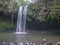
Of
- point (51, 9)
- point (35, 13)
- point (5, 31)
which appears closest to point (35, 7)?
point (35, 13)

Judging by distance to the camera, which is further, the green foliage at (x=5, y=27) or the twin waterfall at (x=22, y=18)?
the twin waterfall at (x=22, y=18)

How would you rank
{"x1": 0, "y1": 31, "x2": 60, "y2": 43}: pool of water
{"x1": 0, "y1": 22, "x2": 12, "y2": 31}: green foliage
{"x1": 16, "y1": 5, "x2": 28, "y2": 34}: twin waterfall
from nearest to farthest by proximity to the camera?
{"x1": 0, "y1": 31, "x2": 60, "y2": 43}: pool of water
{"x1": 0, "y1": 22, "x2": 12, "y2": 31}: green foliage
{"x1": 16, "y1": 5, "x2": 28, "y2": 34}: twin waterfall

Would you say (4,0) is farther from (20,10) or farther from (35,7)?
(35,7)

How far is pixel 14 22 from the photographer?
2270 centimetres

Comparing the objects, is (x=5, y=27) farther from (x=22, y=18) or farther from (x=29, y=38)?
(x=29, y=38)

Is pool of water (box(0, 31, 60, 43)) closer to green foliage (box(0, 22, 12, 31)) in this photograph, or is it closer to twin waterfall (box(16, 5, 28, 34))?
green foliage (box(0, 22, 12, 31))

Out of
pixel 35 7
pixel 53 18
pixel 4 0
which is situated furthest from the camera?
pixel 4 0

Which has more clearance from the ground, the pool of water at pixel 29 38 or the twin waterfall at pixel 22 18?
the twin waterfall at pixel 22 18

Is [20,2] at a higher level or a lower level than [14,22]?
higher

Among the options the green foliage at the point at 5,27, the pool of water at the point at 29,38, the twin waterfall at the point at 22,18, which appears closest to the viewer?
the pool of water at the point at 29,38

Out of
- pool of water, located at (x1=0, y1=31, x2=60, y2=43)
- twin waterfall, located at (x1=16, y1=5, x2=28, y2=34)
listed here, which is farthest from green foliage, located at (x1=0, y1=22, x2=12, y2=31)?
pool of water, located at (x1=0, y1=31, x2=60, y2=43)

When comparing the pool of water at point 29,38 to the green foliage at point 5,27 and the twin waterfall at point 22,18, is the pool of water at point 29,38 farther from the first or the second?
the twin waterfall at point 22,18

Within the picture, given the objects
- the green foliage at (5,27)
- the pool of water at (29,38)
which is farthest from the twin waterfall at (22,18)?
the pool of water at (29,38)

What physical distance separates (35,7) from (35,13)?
0.51 metres
